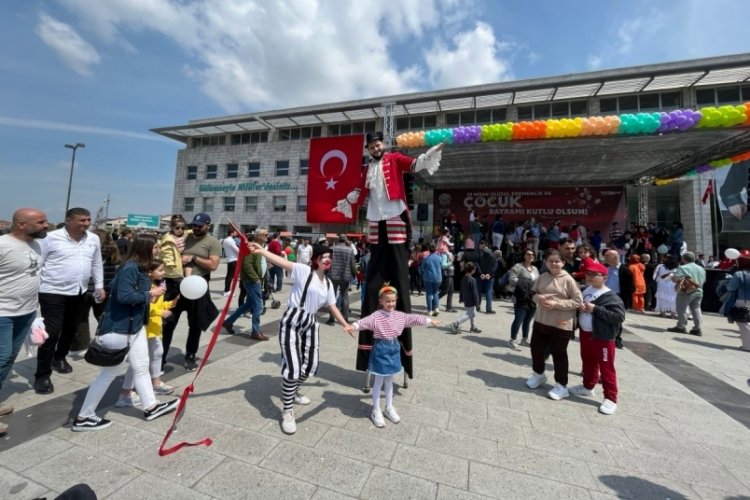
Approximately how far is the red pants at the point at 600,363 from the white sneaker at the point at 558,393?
27 centimetres

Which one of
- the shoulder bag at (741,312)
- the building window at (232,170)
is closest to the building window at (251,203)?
the building window at (232,170)

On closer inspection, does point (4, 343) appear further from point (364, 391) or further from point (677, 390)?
point (677, 390)

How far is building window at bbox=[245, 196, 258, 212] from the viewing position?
92.5ft

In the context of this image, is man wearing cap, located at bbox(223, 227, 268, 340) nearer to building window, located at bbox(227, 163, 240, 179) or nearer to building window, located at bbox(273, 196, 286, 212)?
building window, located at bbox(273, 196, 286, 212)

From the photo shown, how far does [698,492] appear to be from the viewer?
7.34 ft

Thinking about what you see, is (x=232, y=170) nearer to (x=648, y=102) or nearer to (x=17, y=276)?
(x=17, y=276)

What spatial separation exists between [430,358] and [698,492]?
3.04 meters

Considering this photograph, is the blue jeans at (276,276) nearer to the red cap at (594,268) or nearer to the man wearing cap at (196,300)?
the man wearing cap at (196,300)

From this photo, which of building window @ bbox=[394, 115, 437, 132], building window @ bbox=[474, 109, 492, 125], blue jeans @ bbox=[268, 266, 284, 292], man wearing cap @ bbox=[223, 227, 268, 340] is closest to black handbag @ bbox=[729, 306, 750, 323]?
man wearing cap @ bbox=[223, 227, 268, 340]

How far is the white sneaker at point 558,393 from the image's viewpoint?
3.74 meters

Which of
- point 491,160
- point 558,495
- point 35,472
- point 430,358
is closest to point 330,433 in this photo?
point 558,495

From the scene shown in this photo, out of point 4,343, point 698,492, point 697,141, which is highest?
point 697,141

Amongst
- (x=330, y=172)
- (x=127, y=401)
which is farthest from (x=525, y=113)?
(x=127, y=401)

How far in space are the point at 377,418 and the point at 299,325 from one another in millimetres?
1075
